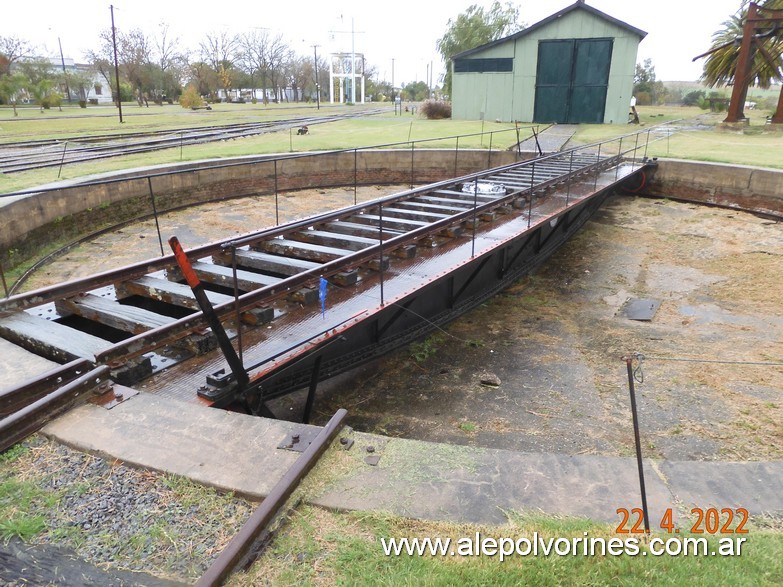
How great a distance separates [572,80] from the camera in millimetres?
30391

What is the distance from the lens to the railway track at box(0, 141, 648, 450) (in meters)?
4.29

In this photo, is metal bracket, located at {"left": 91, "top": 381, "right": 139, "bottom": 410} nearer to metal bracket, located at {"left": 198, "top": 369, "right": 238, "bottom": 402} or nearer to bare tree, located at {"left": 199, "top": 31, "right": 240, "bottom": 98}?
metal bracket, located at {"left": 198, "top": 369, "right": 238, "bottom": 402}

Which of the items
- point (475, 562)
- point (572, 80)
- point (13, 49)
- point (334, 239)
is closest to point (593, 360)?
point (334, 239)

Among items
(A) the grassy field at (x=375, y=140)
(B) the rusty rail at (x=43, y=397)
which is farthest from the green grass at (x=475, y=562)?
(A) the grassy field at (x=375, y=140)

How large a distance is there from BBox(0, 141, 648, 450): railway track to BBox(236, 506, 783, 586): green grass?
166 centimetres

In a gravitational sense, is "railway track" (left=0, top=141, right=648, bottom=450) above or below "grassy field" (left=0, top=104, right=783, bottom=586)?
above

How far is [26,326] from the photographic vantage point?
4.81m

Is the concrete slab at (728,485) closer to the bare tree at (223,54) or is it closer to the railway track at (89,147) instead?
the railway track at (89,147)

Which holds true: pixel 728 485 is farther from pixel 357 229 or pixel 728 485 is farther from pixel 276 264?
pixel 357 229

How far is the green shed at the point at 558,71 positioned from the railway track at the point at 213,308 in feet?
83.4

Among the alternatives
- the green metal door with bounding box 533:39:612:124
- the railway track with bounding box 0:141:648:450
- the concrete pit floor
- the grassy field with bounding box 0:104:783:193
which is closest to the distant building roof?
the green metal door with bounding box 533:39:612:124

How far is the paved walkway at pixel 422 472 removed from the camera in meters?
3.04

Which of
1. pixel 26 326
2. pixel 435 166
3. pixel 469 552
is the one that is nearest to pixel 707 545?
pixel 469 552

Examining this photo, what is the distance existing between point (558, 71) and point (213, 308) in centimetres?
3073
